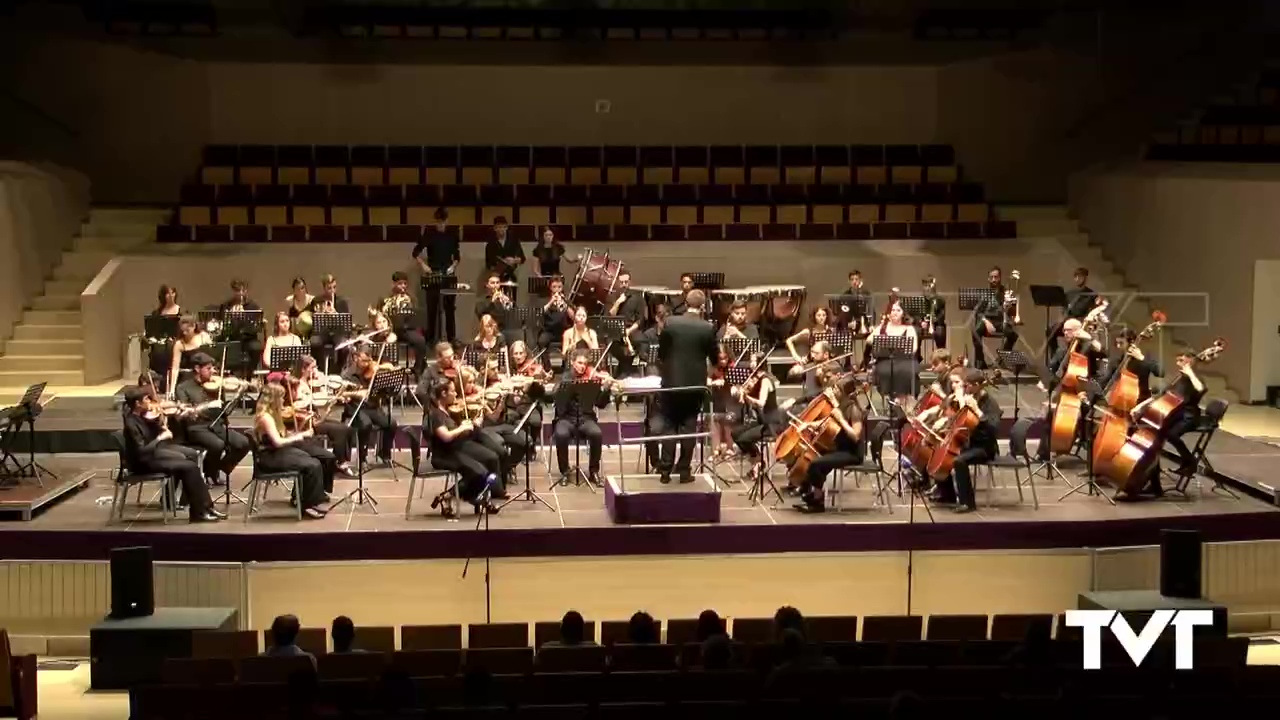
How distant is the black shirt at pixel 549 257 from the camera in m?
15.4

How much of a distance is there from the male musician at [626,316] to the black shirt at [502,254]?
1209 mm

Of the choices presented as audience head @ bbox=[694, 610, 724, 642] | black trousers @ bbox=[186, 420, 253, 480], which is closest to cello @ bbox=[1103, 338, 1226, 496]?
audience head @ bbox=[694, 610, 724, 642]

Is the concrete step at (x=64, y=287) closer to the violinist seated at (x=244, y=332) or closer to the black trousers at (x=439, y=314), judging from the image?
the violinist seated at (x=244, y=332)

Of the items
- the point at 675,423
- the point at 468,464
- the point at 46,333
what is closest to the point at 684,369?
the point at 675,423

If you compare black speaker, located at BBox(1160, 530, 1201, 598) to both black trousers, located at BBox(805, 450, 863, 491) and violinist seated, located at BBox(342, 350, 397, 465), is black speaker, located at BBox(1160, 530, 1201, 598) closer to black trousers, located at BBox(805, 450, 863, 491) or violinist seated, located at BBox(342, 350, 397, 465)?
black trousers, located at BBox(805, 450, 863, 491)

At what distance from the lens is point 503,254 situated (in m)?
15.4

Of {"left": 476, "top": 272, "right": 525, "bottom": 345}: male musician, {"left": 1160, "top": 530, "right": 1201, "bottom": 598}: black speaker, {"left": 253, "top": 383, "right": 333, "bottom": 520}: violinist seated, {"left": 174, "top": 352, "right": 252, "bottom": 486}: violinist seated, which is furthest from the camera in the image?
{"left": 476, "top": 272, "right": 525, "bottom": 345}: male musician

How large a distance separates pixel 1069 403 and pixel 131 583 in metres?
6.75

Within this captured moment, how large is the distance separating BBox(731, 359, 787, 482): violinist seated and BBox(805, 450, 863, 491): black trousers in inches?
27.2

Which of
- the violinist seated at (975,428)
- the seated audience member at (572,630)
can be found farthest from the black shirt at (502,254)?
the seated audience member at (572,630)

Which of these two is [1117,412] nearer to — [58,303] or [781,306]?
[781,306]

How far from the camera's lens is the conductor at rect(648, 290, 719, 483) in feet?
35.6

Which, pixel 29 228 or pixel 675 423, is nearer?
pixel 675 423

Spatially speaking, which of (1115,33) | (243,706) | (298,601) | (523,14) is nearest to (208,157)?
(523,14)
